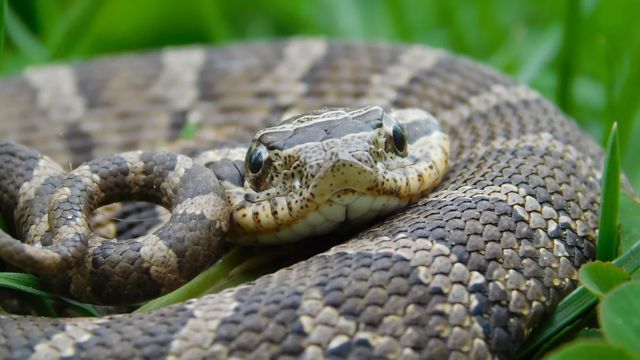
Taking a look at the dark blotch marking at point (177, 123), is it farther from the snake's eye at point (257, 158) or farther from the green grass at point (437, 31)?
the snake's eye at point (257, 158)

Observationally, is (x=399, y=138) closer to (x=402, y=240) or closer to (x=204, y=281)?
(x=402, y=240)

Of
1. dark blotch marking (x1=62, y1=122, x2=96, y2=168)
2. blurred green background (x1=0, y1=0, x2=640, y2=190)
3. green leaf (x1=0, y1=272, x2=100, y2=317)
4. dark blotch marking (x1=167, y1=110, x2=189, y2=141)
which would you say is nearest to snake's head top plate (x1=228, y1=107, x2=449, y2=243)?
green leaf (x1=0, y1=272, x2=100, y2=317)

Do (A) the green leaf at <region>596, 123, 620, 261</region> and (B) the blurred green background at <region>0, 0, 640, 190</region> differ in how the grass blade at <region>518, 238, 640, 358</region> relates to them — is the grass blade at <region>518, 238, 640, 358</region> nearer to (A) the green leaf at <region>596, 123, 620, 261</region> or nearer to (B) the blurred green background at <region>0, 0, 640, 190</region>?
(A) the green leaf at <region>596, 123, 620, 261</region>

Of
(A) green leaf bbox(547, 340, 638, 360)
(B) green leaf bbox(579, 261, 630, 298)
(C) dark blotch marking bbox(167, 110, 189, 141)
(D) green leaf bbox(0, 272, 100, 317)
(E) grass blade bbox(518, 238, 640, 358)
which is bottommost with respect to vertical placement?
(E) grass blade bbox(518, 238, 640, 358)

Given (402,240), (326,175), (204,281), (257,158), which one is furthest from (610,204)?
(204,281)

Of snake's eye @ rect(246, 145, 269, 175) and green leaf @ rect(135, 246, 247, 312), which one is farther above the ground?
snake's eye @ rect(246, 145, 269, 175)

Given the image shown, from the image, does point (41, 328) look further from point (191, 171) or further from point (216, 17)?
point (216, 17)
